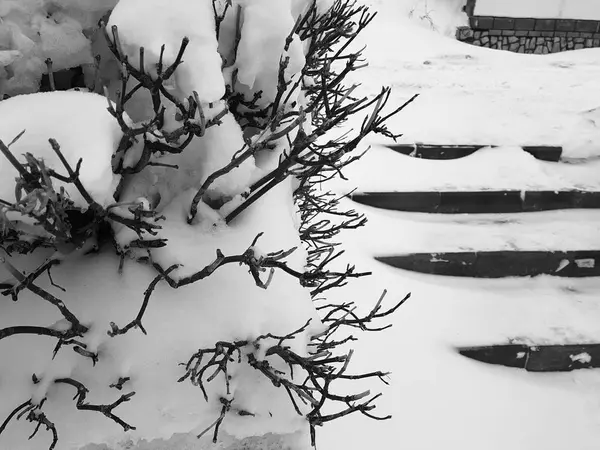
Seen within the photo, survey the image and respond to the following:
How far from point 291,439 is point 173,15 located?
104 centimetres

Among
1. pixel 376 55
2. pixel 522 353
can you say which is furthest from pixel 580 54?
pixel 522 353

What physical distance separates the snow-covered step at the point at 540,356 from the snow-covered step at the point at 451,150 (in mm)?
1979

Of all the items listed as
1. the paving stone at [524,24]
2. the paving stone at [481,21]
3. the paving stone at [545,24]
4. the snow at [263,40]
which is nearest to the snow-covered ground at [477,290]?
the snow at [263,40]

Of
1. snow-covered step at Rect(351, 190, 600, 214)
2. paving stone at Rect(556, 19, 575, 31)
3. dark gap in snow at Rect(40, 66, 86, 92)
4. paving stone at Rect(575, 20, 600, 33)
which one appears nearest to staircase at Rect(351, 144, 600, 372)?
snow-covered step at Rect(351, 190, 600, 214)

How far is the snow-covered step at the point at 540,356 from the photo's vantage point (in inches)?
112

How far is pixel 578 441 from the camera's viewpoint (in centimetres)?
247

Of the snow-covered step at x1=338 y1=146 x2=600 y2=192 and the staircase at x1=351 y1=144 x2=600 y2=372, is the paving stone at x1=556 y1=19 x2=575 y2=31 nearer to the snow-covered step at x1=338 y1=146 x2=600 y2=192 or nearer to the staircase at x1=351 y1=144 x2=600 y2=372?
the snow-covered step at x1=338 y1=146 x2=600 y2=192

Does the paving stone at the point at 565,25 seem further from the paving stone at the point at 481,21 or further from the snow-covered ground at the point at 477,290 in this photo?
the snow-covered ground at the point at 477,290

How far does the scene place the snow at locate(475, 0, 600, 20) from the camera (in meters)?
8.64

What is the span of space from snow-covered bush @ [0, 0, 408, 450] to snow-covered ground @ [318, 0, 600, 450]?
129 centimetres

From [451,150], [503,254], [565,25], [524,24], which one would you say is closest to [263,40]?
[503,254]

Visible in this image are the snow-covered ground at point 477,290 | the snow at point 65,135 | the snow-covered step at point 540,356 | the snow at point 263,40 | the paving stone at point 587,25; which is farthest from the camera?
the paving stone at point 587,25

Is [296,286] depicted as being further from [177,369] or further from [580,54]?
[580,54]

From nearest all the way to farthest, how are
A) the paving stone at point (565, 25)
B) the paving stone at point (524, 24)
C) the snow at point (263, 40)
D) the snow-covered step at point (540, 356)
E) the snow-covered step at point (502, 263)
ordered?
the snow at point (263, 40)
the snow-covered step at point (540, 356)
the snow-covered step at point (502, 263)
the paving stone at point (524, 24)
the paving stone at point (565, 25)
